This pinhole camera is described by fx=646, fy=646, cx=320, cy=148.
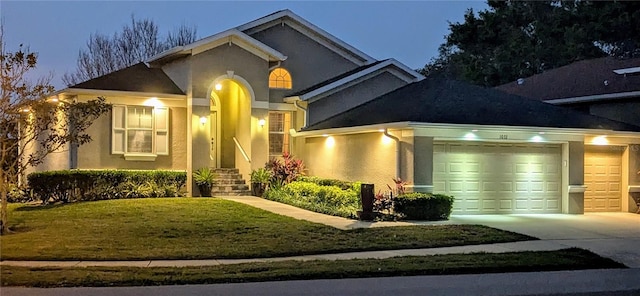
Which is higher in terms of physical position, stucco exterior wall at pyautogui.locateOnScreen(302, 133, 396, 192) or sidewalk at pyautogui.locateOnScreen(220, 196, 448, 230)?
stucco exterior wall at pyautogui.locateOnScreen(302, 133, 396, 192)

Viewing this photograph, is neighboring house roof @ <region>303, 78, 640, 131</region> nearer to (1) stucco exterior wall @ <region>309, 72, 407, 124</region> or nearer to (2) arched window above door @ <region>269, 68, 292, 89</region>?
(1) stucco exterior wall @ <region>309, 72, 407, 124</region>

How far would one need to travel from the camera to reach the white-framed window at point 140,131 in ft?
68.2

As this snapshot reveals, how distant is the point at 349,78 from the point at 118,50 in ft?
87.7

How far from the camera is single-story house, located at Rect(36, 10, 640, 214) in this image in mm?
17766

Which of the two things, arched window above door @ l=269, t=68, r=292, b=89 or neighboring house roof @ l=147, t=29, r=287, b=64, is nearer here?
neighboring house roof @ l=147, t=29, r=287, b=64

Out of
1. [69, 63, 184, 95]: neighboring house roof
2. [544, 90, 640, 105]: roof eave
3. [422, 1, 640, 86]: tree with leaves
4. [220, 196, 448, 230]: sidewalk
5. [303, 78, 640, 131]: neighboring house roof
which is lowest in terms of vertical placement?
[220, 196, 448, 230]: sidewalk

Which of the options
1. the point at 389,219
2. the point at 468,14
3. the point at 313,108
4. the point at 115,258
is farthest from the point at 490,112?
the point at 468,14

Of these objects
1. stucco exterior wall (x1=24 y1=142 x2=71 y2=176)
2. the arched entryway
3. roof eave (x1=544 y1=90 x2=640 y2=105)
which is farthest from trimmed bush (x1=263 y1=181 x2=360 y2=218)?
roof eave (x1=544 y1=90 x2=640 y2=105)

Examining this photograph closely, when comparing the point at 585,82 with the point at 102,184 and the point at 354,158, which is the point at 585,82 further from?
the point at 102,184

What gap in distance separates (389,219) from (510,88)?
51.3ft

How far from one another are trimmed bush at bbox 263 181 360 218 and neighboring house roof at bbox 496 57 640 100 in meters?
9.92

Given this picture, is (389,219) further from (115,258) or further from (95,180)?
(95,180)

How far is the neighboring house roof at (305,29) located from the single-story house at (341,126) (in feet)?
0.17

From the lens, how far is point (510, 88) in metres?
29.1
